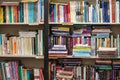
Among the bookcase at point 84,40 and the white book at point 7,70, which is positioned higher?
the bookcase at point 84,40

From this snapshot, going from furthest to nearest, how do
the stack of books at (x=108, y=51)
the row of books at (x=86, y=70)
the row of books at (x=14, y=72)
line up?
the row of books at (x=14, y=72), the row of books at (x=86, y=70), the stack of books at (x=108, y=51)

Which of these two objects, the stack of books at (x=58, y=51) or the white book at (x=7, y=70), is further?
the white book at (x=7, y=70)

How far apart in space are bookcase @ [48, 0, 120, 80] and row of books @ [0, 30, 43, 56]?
140mm

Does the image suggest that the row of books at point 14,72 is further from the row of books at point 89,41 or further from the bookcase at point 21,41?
the row of books at point 89,41

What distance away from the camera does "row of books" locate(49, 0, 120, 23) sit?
319cm

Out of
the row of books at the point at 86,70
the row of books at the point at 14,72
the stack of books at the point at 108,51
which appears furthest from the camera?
the row of books at the point at 14,72

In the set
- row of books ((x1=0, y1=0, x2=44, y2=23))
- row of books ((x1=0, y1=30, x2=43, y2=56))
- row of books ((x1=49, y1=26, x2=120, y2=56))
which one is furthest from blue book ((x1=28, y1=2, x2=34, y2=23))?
row of books ((x1=49, y1=26, x2=120, y2=56))

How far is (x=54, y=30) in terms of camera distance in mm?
3322

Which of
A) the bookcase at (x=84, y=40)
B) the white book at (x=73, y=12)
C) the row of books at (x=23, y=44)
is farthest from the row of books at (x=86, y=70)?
the white book at (x=73, y=12)

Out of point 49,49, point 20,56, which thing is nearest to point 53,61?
point 49,49

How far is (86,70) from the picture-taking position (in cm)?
329

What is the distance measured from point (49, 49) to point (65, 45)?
0.21 m

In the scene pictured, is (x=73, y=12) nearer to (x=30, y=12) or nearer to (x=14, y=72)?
(x=30, y=12)

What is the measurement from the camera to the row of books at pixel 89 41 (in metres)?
3.21
